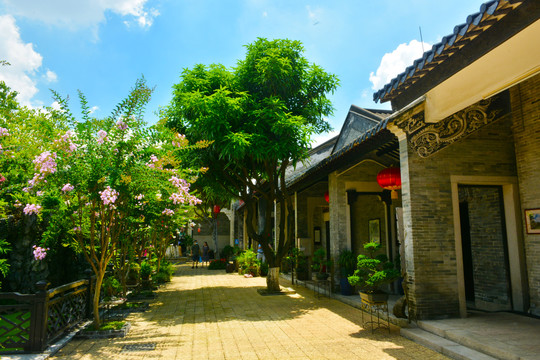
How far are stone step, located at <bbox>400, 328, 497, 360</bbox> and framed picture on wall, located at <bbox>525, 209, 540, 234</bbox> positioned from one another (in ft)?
8.36

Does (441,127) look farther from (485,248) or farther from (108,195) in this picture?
(108,195)

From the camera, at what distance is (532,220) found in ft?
20.0

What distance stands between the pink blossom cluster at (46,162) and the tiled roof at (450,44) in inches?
218

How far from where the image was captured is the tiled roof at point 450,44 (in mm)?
3887

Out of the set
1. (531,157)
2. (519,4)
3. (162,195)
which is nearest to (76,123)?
(162,195)

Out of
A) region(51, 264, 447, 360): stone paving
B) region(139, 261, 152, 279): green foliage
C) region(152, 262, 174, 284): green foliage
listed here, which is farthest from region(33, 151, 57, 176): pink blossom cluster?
region(152, 262, 174, 284): green foliage

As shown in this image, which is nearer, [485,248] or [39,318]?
[39,318]

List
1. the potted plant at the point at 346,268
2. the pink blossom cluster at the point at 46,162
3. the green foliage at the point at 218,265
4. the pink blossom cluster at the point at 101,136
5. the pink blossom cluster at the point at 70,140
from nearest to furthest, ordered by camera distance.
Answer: the pink blossom cluster at the point at 46,162, the pink blossom cluster at the point at 70,140, the pink blossom cluster at the point at 101,136, the potted plant at the point at 346,268, the green foliage at the point at 218,265

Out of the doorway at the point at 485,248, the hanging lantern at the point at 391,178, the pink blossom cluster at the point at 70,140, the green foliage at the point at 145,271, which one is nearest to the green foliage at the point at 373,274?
the hanging lantern at the point at 391,178

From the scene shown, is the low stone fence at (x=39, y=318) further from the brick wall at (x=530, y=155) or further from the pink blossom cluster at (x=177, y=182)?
the brick wall at (x=530, y=155)

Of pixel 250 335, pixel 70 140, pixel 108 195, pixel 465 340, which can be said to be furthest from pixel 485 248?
pixel 70 140

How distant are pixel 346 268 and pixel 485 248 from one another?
333 cm

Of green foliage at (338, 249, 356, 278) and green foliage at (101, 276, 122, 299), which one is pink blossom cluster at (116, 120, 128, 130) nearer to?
green foliage at (101, 276, 122, 299)

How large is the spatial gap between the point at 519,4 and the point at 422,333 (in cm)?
448
